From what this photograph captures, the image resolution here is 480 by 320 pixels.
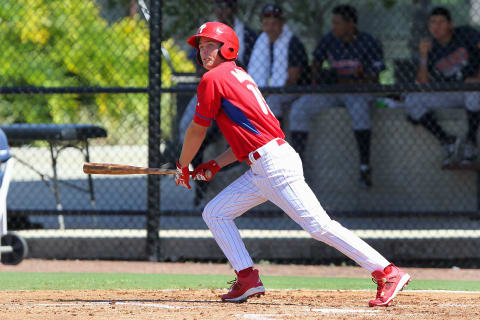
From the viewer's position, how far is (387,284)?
5.37 meters

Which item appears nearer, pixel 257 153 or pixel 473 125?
pixel 257 153

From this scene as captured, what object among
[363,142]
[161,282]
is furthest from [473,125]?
[161,282]

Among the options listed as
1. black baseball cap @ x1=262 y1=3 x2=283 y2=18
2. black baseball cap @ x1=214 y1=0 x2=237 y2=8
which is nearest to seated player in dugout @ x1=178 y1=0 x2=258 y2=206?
black baseball cap @ x1=214 y1=0 x2=237 y2=8

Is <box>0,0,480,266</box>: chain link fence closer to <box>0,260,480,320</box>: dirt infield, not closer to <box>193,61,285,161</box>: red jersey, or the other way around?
<box>0,260,480,320</box>: dirt infield

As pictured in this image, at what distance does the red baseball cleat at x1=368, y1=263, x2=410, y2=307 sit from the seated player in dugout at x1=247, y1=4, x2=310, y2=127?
4.04 m

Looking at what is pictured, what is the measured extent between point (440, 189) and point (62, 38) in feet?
30.1

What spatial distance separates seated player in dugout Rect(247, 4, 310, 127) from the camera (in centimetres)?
925

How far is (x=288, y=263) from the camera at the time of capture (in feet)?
28.6

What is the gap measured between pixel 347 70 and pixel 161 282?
10.9 ft

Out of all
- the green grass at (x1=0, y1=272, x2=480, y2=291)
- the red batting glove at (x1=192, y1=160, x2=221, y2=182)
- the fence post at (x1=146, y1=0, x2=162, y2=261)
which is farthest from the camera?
the fence post at (x1=146, y1=0, x2=162, y2=261)

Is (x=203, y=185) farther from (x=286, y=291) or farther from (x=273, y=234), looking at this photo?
(x=286, y=291)

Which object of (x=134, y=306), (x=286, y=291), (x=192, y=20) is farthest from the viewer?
(x=192, y=20)

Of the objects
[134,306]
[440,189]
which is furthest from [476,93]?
[134,306]

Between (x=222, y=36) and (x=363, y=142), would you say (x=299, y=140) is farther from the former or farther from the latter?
(x=222, y=36)
